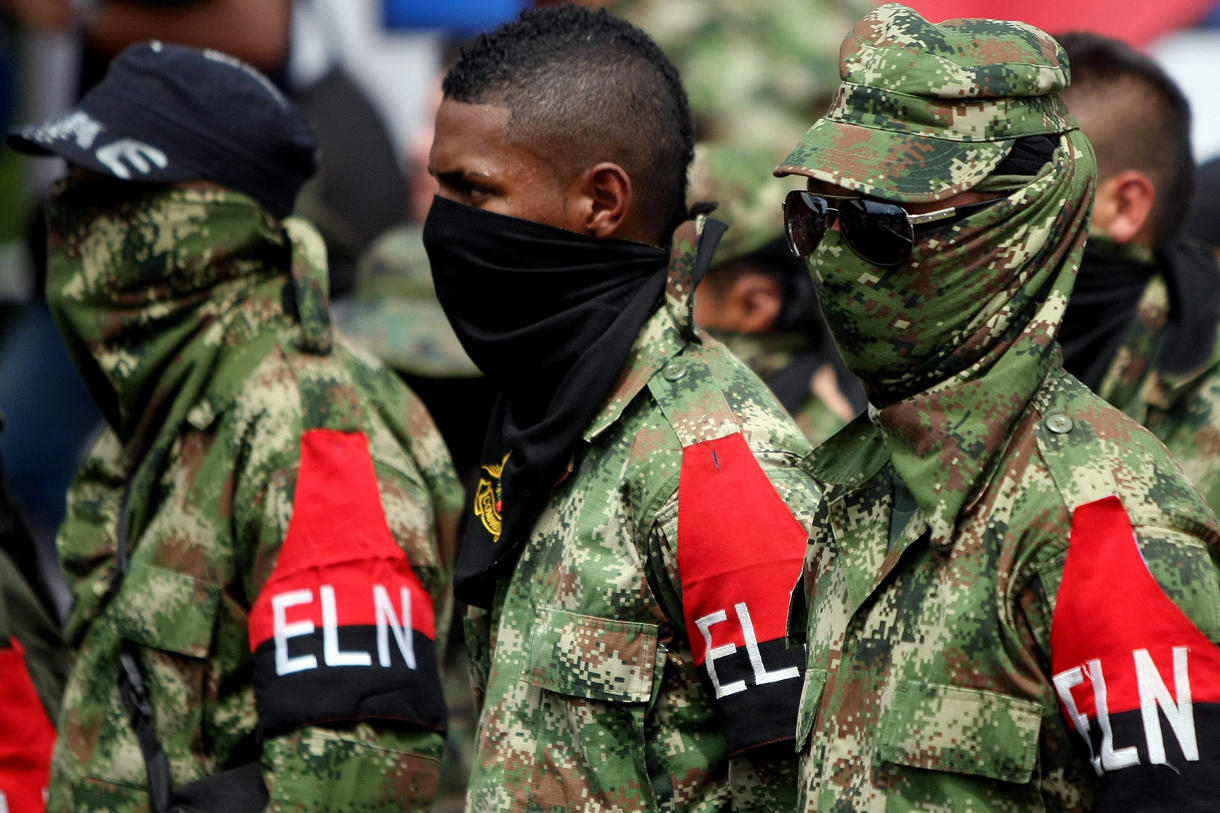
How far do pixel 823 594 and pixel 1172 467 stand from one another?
565mm

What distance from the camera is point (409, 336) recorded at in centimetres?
562

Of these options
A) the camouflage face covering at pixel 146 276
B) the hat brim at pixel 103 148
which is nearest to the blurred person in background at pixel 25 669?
the camouflage face covering at pixel 146 276

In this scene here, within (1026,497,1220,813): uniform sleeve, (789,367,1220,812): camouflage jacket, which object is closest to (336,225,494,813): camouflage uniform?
(789,367,1220,812): camouflage jacket

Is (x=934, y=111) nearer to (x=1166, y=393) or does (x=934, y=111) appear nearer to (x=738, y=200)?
(x=1166, y=393)

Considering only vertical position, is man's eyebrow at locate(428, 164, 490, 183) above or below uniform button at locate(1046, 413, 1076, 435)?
above

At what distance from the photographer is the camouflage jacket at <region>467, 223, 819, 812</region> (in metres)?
2.40

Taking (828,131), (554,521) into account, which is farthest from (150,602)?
(828,131)

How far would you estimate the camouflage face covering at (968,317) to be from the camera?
202 cm

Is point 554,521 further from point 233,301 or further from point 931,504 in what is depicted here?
point 233,301

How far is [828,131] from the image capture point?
2.14 metres

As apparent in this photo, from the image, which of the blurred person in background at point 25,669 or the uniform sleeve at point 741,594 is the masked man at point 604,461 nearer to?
the uniform sleeve at point 741,594

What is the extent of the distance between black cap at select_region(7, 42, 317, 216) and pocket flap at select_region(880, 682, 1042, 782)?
93.0 inches

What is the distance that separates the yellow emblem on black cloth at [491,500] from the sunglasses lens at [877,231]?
0.93 meters

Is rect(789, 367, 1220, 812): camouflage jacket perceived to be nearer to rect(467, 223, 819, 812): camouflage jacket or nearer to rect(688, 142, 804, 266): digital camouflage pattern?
rect(467, 223, 819, 812): camouflage jacket
